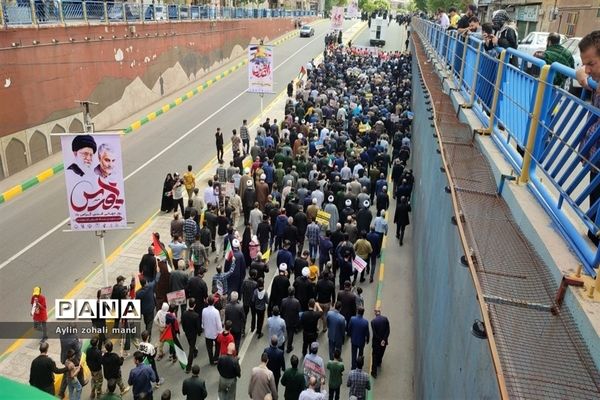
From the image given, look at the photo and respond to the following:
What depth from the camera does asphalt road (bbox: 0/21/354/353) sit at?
39.2ft

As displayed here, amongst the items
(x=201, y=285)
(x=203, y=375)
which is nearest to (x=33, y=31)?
(x=201, y=285)

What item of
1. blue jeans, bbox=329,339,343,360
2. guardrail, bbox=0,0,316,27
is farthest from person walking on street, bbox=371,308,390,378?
guardrail, bbox=0,0,316,27

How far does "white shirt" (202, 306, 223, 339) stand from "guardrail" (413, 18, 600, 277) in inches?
212

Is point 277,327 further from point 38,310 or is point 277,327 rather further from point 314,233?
point 38,310

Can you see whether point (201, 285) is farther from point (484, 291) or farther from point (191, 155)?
point (191, 155)

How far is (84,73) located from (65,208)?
357 inches

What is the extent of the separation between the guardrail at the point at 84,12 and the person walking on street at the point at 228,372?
50.9 feet

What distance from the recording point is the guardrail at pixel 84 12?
18.4 metres

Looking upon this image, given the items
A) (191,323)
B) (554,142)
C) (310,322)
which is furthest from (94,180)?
(554,142)

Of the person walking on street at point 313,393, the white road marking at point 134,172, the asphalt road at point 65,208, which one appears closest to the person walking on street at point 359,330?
the person walking on street at point 313,393

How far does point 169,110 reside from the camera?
30.2 m

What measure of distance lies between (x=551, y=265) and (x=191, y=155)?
1873 cm

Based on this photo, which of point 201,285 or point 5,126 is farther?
point 5,126

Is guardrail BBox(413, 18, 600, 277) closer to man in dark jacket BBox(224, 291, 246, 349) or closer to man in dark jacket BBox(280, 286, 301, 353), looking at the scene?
man in dark jacket BBox(280, 286, 301, 353)
